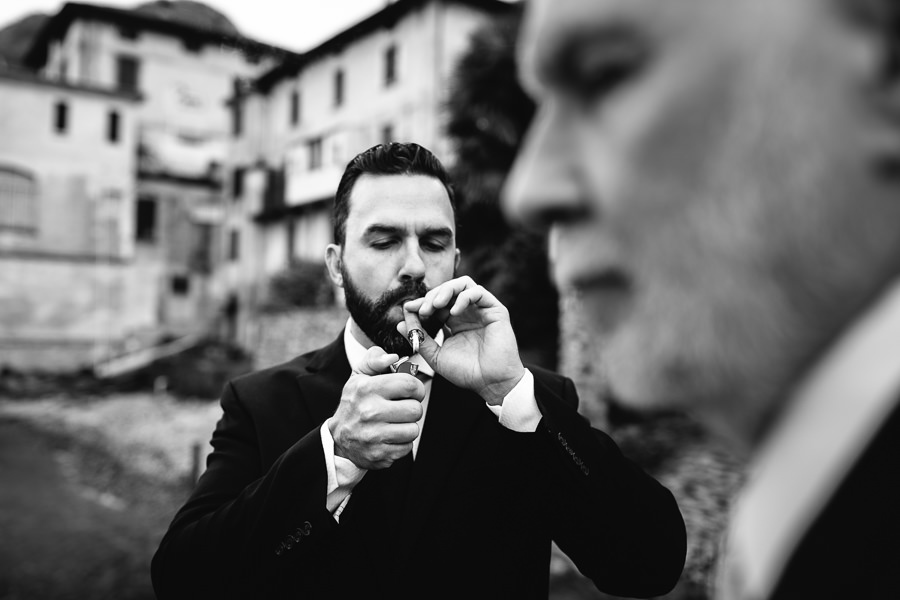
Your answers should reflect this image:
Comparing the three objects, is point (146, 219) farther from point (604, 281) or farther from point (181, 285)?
point (604, 281)

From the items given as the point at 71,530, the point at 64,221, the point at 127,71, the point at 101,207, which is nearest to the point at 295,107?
the point at 101,207

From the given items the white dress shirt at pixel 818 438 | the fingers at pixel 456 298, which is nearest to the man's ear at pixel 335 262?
the fingers at pixel 456 298

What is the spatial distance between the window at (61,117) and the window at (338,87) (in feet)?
36.4

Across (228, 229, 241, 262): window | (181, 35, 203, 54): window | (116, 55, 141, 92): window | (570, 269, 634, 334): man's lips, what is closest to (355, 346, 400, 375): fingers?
(570, 269, 634, 334): man's lips

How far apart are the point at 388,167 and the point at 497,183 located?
32.3ft

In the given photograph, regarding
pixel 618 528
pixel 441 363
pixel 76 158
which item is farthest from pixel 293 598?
pixel 76 158

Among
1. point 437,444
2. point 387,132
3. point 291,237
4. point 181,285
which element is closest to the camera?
point 437,444

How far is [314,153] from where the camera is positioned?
2681 cm

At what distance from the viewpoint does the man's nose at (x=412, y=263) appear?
2451 mm

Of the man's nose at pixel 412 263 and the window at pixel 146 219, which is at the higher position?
the window at pixel 146 219

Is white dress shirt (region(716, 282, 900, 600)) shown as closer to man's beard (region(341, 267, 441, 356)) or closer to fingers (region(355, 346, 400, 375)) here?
fingers (region(355, 346, 400, 375))

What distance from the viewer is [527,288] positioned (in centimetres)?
1221

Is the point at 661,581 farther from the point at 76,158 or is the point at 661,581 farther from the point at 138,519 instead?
the point at 76,158

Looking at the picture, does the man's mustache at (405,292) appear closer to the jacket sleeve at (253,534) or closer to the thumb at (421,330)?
the thumb at (421,330)
